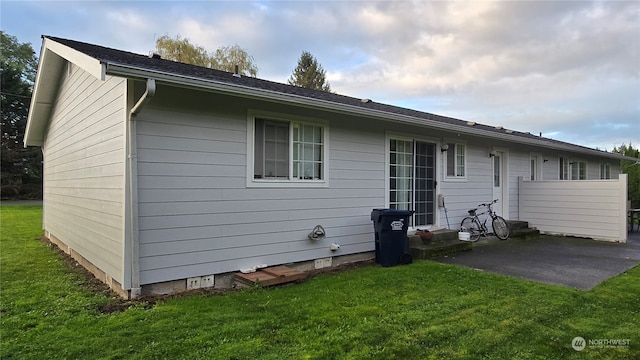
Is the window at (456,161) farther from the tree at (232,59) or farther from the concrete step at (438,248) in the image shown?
the tree at (232,59)

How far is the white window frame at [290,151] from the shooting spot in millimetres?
5105

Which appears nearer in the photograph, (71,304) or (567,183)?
(71,304)

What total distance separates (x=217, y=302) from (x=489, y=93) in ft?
48.3

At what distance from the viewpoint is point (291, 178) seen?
553 cm

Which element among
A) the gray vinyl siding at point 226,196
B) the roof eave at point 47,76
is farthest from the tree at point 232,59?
the gray vinyl siding at point 226,196

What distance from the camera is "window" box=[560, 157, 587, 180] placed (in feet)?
41.7

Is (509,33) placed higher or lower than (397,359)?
higher

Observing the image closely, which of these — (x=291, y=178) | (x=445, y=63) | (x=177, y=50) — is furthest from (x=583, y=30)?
(x=177, y=50)

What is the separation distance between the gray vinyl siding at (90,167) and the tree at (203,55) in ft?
52.2

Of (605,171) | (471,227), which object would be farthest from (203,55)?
(605,171)

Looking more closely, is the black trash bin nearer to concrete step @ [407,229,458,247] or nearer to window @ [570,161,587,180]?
concrete step @ [407,229,458,247]

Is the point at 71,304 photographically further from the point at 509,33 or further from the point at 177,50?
the point at 177,50

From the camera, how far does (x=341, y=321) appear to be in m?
3.48

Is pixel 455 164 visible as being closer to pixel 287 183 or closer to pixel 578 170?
pixel 287 183
